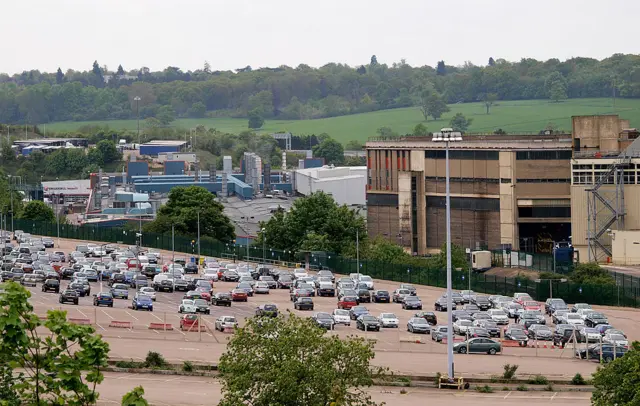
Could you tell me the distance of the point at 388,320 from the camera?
67.8 meters

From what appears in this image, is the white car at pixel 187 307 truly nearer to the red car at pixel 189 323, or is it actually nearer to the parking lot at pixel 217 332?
the parking lot at pixel 217 332

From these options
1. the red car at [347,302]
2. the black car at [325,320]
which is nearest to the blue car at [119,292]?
the red car at [347,302]

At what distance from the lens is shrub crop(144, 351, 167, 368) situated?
5400 centimetres

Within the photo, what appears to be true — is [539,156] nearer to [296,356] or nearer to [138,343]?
[138,343]

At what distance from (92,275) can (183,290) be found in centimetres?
610

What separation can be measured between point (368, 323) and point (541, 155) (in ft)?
182

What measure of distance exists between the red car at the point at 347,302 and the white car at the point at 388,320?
737cm

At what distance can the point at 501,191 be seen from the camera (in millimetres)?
119375

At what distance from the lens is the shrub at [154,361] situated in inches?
2126

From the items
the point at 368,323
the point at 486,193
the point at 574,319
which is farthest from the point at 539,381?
the point at 486,193

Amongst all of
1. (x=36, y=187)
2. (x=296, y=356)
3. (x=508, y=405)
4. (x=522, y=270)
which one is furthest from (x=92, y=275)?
(x=36, y=187)

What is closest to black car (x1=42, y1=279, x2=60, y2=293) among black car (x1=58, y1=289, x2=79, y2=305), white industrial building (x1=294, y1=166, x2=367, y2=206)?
black car (x1=58, y1=289, x2=79, y2=305)

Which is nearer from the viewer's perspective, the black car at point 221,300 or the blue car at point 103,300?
the blue car at point 103,300

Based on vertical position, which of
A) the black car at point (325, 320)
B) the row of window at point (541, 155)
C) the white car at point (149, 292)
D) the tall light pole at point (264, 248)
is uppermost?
the row of window at point (541, 155)
